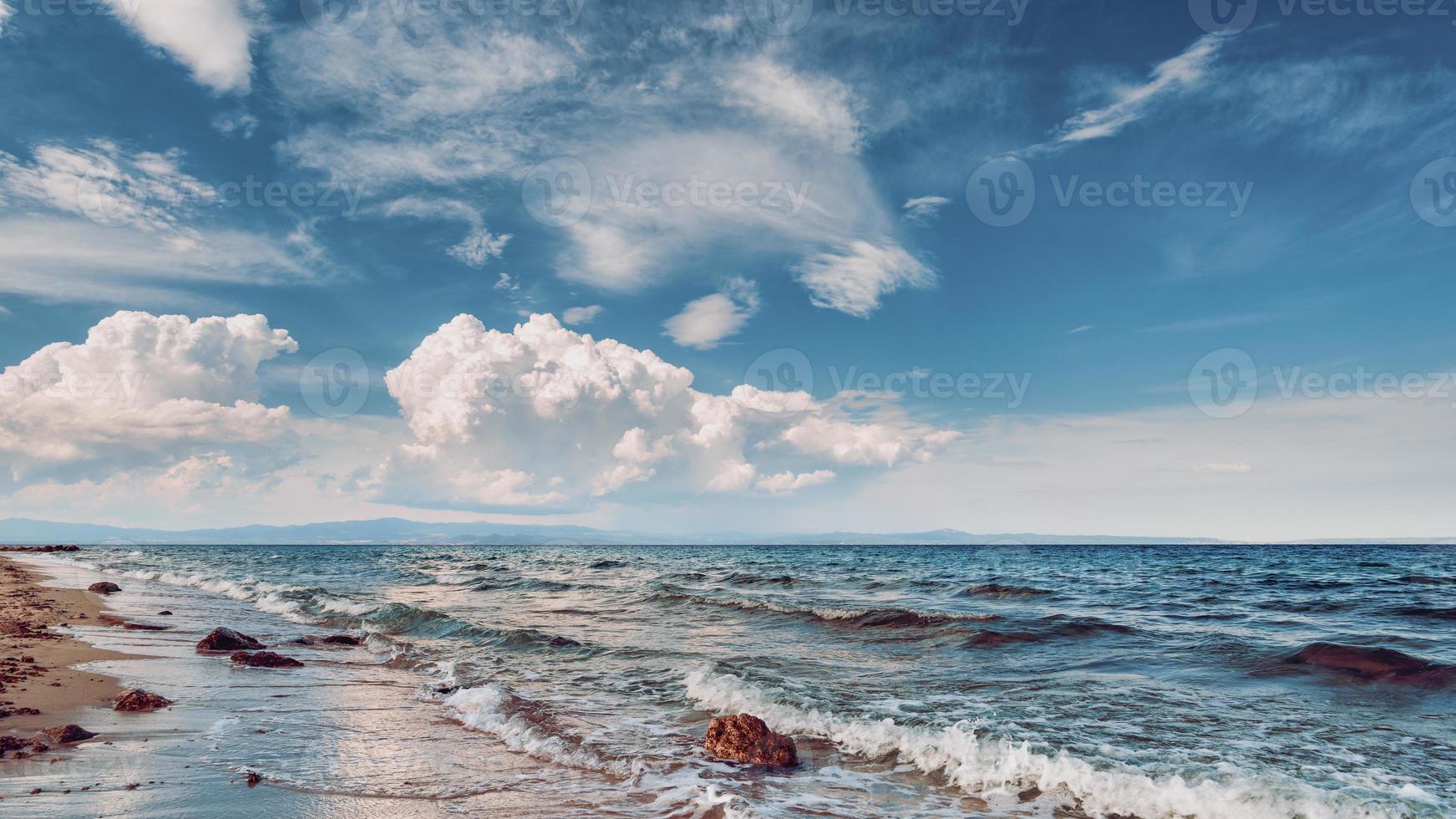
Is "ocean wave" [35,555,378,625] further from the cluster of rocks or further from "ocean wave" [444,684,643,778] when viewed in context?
the cluster of rocks

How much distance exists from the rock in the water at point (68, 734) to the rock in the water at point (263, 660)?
6293 millimetres

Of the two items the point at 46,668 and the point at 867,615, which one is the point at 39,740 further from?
the point at 867,615

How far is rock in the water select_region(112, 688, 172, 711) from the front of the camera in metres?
10.3

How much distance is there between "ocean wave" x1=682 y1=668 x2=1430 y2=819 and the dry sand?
10117 millimetres

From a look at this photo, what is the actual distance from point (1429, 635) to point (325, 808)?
23448 millimetres

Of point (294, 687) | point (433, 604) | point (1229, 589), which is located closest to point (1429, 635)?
point (1229, 589)

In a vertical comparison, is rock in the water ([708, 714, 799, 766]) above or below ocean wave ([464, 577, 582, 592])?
above

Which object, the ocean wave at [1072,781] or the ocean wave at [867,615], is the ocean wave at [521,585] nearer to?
the ocean wave at [867,615]

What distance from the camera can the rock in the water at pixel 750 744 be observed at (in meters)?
9.44

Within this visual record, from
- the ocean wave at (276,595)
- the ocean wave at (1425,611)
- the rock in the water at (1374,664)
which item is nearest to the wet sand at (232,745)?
the ocean wave at (276,595)

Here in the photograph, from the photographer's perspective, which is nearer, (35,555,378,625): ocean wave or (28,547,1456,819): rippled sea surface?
(28,547,1456,819): rippled sea surface

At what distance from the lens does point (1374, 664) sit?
14.0 metres

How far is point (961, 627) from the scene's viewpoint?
20.4m

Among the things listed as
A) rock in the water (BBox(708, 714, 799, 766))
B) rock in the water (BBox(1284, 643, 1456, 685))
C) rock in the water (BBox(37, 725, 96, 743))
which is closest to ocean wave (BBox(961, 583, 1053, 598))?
rock in the water (BBox(1284, 643, 1456, 685))
